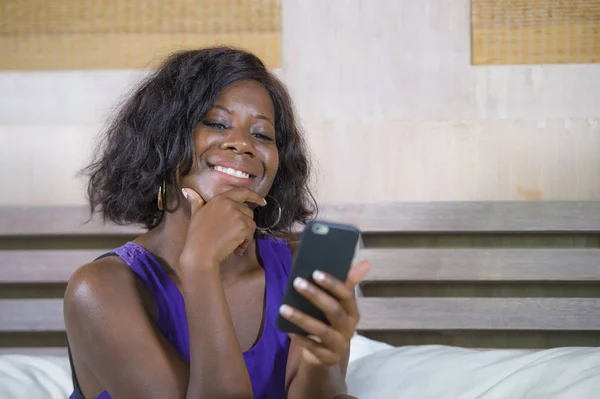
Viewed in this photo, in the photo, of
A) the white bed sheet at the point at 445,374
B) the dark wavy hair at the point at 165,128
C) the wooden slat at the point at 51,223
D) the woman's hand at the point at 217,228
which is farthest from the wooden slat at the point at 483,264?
the woman's hand at the point at 217,228

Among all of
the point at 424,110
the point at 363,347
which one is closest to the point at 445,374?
the point at 363,347

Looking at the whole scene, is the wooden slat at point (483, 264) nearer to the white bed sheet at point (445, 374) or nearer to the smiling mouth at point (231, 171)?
the white bed sheet at point (445, 374)

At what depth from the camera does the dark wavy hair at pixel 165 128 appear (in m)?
1.32

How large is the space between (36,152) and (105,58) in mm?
342

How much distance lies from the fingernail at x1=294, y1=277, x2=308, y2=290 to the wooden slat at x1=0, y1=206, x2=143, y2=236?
1265mm

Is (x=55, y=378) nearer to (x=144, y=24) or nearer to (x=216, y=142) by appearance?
(x=216, y=142)

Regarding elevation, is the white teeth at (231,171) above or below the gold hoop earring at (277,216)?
above

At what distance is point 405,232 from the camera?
79.9 inches

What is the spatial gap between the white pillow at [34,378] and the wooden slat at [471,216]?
78 centimetres

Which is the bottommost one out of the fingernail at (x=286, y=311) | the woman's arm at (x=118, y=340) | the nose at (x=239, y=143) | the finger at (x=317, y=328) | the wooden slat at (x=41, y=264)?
the wooden slat at (x=41, y=264)

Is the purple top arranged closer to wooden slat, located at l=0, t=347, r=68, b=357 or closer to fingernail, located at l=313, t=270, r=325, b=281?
fingernail, located at l=313, t=270, r=325, b=281

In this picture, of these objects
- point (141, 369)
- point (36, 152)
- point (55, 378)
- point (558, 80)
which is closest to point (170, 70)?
point (141, 369)

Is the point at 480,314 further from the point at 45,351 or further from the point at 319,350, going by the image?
the point at 45,351

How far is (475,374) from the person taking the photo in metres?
1.48
